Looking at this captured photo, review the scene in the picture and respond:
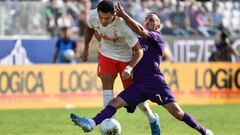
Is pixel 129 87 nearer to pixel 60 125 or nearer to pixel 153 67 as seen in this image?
pixel 153 67

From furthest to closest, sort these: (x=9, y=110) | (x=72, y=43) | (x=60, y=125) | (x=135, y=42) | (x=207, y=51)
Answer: (x=207, y=51) → (x=72, y=43) → (x=9, y=110) → (x=60, y=125) → (x=135, y=42)

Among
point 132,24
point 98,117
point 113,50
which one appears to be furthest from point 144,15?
point 98,117

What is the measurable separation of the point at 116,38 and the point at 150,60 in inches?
25.1

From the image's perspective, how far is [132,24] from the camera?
12.2 m

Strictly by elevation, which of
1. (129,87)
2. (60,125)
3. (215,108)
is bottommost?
(215,108)

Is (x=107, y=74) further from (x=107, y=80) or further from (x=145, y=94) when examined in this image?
(x=145, y=94)

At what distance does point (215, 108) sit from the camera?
23234 millimetres

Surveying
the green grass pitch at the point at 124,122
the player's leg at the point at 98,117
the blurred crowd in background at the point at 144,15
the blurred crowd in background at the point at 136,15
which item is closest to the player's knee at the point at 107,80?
the player's leg at the point at 98,117

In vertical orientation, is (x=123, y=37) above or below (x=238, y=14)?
A: above

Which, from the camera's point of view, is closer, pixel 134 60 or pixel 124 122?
pixel 134 60

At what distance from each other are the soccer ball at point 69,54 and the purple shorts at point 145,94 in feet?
42.2

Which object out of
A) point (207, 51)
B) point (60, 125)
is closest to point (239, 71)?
point (207, 51)

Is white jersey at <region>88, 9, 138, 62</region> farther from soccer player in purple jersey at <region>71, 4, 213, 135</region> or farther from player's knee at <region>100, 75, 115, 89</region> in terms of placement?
player's knee at <region>100, 75, 115, 89</region>

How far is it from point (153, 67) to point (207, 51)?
54.4 feet
